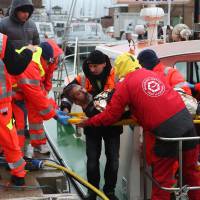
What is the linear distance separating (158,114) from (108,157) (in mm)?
873

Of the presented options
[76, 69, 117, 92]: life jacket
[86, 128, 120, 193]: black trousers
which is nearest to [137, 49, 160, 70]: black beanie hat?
[76, 69, 117, 92]: life jacket

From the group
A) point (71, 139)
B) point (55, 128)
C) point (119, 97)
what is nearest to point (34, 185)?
point (119, 97)

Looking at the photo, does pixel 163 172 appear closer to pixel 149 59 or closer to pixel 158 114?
pixel 158 114

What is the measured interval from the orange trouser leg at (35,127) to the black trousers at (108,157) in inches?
23.8

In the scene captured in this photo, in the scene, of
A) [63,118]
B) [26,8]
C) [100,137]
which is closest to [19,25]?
[26,8]

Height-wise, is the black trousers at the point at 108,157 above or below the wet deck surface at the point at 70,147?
above

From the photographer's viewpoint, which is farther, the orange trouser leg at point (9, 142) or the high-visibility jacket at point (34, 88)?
the high-visibility jacket at point (34, 88)

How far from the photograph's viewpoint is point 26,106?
4570mm

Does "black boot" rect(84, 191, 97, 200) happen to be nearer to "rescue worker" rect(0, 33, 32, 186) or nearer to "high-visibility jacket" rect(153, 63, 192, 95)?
Result: "rescue worker" rect(0, 33, 32, 186)

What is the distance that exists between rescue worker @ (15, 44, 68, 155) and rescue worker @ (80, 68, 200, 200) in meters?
0.71

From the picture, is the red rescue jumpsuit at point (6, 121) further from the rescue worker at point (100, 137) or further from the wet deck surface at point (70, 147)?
the wet deck surface at point (70, 147)

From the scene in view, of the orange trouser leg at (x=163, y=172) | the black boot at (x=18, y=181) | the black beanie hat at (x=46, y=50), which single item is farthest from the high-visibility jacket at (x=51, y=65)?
the orange trouser leg at (x=163, y=172)

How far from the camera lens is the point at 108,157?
4.31 meters

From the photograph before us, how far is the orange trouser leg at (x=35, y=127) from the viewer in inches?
180
